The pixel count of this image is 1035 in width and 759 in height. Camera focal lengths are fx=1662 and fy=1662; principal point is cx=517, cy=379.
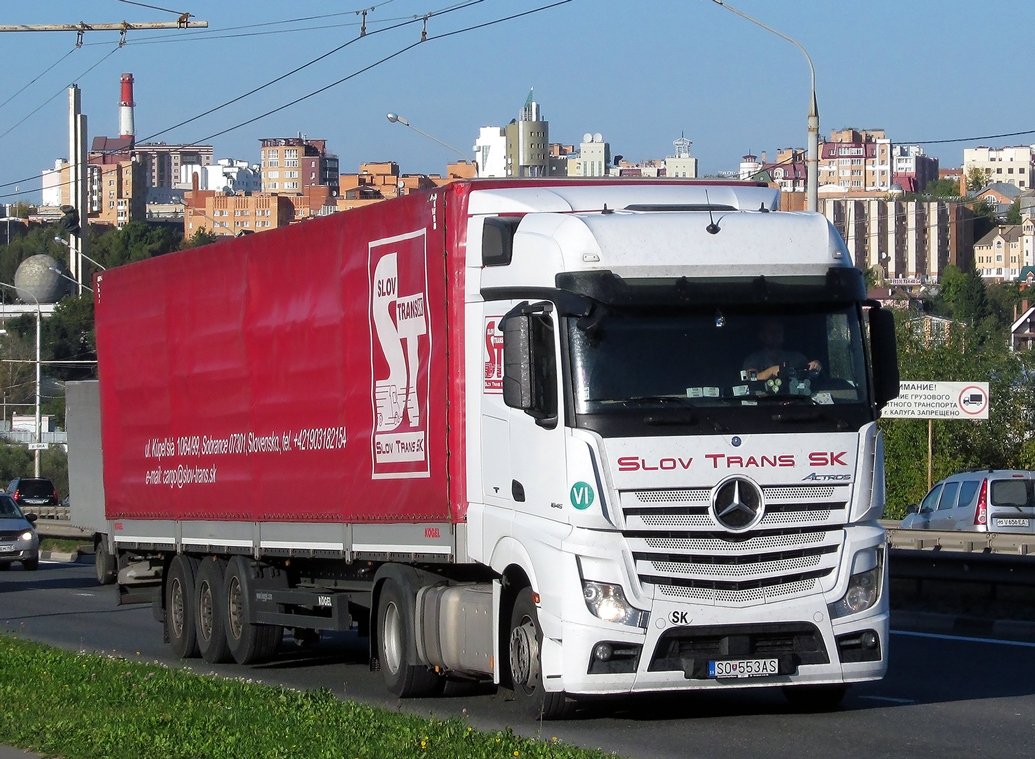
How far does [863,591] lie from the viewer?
9812 mm

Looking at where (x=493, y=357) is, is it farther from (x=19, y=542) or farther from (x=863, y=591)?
(x=19, y=542)

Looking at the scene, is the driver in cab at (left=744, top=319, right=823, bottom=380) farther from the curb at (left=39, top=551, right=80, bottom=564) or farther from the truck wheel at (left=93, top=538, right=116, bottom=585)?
the curb at (left=39, top=551, right=80, bottom=564)

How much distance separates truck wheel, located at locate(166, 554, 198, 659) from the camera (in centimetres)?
1566

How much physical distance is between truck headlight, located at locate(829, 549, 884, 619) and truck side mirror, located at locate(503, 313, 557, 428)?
198 centimetres

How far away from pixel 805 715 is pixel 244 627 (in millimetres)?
5814

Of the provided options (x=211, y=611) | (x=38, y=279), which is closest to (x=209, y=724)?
(x=211, y=611)

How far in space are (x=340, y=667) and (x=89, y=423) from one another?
6120mm

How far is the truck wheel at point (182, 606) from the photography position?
1566 centimetres

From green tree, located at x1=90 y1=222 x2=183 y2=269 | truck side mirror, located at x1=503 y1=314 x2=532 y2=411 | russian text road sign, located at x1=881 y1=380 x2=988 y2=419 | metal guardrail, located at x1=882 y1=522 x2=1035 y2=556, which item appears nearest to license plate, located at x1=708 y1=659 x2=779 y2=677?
truck side mirror, located at x1=503 y1=314 x2=532 y2=411

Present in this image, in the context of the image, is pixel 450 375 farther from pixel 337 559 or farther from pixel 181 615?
pixel 181 615

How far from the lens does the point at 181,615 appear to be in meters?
16.0

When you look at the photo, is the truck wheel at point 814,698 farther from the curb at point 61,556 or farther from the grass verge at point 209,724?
the curb at point 61,556

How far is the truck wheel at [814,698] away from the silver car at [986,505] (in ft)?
52.9

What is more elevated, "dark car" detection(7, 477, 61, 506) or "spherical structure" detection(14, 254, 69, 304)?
"spherical structure" detection(14, 254, 69, 304)
